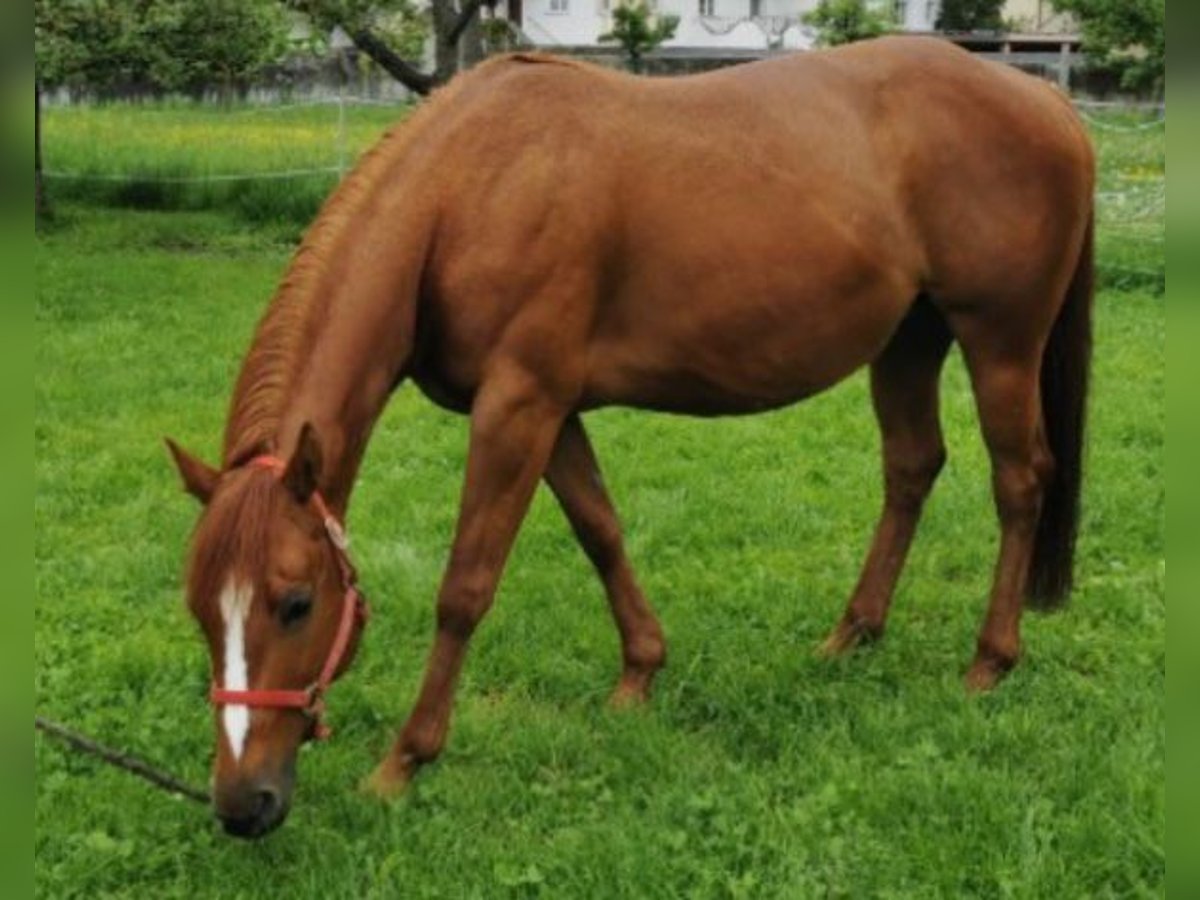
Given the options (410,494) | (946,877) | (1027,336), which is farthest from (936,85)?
(410,494)

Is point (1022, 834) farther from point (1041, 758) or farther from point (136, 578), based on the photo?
point (136, 578)

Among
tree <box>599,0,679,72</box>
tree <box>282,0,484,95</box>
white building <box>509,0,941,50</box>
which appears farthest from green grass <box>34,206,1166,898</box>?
white building <box>509,0,941,50</box>

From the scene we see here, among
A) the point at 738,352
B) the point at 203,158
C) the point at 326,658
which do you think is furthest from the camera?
the point at 203,158

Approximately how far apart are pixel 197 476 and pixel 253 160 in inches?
541

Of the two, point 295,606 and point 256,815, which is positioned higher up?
point 295,606

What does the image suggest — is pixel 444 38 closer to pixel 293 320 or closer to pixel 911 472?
pixel 911 472

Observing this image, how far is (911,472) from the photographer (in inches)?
187

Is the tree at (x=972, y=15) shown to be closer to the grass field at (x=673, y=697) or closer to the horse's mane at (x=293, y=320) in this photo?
the grass field at (x=673, y=697)

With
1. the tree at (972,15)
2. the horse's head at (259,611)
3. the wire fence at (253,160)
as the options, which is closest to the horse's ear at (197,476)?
the horse's head at (259,611)

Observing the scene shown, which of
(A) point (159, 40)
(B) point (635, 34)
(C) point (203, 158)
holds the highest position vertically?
(A) point (159, 40)

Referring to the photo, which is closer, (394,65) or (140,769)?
(140,769)

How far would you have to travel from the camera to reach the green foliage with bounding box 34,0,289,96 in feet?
40.2

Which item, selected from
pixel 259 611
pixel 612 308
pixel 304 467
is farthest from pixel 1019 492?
pixel 259 611

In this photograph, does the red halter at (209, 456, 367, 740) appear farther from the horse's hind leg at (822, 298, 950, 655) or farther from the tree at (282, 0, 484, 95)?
the tree at (282, 0, 484, 95)
